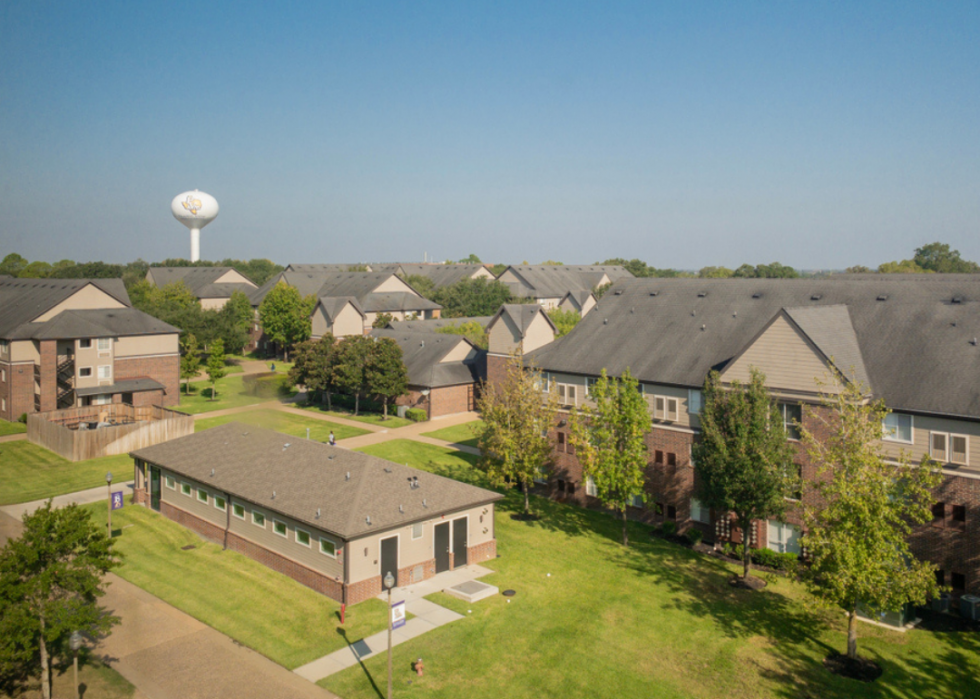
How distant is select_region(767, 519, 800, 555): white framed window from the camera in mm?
33500

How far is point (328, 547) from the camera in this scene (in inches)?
1091

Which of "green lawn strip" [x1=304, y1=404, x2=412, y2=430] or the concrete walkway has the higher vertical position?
"green lawn strip" [x1=304, y1=404, x2=412, y2=430]

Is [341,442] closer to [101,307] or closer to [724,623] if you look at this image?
[101,307]

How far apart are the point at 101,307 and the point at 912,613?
6506 centimetres

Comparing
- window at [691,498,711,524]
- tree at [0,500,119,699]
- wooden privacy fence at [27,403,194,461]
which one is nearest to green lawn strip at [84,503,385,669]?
tree at [0,500,119,699]

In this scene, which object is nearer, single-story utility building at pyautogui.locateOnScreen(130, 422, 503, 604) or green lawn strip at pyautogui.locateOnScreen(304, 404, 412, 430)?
single-story utility building at pyautogui.locateOnScreen(130, 422, 503, 604)

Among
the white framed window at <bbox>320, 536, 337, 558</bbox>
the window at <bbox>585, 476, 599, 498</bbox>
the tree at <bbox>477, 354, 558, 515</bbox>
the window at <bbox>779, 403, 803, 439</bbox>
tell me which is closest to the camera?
the white framed window at <bbox>320, 536, 337, 558</bbox>

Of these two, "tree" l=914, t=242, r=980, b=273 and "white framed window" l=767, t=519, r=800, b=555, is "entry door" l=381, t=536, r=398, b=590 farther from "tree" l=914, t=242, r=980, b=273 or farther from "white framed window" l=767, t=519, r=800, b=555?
"tree" l=914, t=242, r=980, b=273

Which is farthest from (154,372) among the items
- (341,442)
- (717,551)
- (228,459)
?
(717,551)

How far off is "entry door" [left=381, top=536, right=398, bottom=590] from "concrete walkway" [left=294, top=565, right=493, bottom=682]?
2.54 ft

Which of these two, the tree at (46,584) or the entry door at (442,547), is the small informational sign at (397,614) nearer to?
the tree at (46,584)

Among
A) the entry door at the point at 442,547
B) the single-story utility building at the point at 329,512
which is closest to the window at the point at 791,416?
the single-story utility building at the point at 329,512

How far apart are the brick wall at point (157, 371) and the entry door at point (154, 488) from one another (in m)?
26.7

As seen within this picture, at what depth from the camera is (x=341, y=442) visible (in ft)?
176
